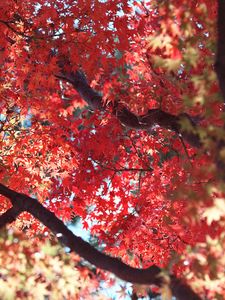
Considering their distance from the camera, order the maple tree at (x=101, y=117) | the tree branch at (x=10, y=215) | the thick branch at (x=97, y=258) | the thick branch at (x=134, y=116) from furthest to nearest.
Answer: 1. the maple tree at (x=101, y=117)
2. the thick branch at (x=134, y=116)
3. the tree branch at (x=10, y=215)
4. the thick branch at (x=97, y=258)

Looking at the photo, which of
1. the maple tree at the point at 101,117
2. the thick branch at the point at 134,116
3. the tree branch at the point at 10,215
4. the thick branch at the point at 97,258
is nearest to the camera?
the thick branch at the point at 97,258

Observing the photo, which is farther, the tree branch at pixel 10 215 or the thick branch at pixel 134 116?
the thick branch at pixel 134 116

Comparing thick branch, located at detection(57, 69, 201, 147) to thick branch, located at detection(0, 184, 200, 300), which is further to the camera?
thick branch, located at detection(57, 69, 201, 147)

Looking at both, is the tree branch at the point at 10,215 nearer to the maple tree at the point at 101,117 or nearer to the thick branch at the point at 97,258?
the thick branch at the point at 97,258

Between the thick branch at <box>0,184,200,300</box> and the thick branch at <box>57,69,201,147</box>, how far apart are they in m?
1.53

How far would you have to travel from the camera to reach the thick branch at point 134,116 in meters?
5.09

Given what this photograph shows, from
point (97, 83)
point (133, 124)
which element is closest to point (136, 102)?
point (133, 124)

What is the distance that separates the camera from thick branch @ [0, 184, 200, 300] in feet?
12.4

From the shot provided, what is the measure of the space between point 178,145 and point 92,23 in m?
2.62

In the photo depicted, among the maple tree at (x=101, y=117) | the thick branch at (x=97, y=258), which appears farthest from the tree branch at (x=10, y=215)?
the maple tree at (x=101, y=117)

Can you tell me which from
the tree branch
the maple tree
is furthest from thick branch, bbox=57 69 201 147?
the tree branch

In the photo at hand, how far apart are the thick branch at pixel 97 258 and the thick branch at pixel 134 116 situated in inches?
60.1

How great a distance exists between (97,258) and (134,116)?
8.86 ft

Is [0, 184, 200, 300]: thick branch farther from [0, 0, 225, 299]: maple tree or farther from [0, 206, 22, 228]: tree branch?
[0, 0, 225, 299]: maple tree
